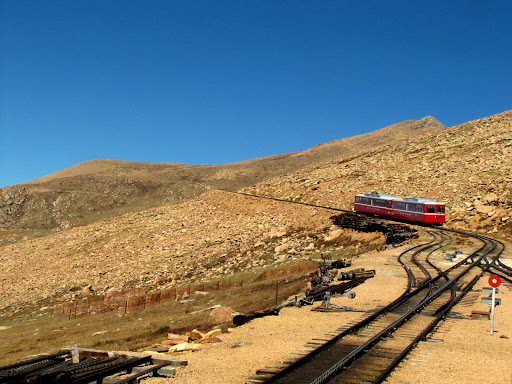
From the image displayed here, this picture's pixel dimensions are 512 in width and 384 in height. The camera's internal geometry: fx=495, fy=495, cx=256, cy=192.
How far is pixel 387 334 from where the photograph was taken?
43.0ft

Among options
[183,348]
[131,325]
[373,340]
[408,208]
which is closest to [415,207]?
[408,208]

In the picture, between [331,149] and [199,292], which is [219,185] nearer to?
[331,149]

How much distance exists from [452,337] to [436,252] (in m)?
17.6

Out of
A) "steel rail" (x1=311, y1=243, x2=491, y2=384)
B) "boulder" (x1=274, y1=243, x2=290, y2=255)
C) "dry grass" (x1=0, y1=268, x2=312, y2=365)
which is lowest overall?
"dry grass" (x1=0, y1=268, x2=312, y2=365)

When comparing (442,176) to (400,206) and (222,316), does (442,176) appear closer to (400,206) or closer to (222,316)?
(400,206)

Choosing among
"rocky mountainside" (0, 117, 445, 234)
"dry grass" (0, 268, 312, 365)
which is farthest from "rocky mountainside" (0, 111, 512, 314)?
"rocky mountainside" (0, 117, 445, 234)

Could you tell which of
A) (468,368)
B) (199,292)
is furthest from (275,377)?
(199,292)

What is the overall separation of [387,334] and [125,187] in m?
123

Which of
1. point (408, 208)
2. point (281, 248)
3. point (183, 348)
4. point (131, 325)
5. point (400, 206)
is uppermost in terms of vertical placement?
point (400, 206)

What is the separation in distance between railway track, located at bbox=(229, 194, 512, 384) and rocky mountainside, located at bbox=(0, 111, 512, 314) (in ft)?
44.5

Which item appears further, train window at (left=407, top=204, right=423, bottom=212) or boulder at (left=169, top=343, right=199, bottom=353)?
train window at (left=407, top=204, right=423, bottom=212)

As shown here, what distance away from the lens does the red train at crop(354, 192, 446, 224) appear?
4109cm

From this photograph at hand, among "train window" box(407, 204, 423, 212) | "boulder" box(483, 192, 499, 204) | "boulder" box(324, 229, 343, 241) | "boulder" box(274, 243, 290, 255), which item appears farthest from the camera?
"boulder" box(483, 192, 499, 204)

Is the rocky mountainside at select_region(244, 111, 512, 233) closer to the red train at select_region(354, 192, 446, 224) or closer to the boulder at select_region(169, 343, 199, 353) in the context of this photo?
the red train at select_region(354, 192, 446, 224)
